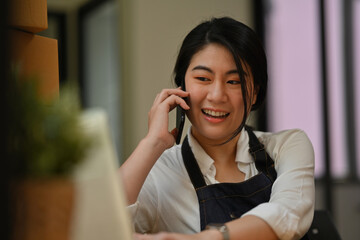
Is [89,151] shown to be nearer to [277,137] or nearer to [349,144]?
[277,137]

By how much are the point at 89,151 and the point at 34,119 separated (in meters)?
0.06

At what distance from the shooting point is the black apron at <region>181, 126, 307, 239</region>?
1.21 meters

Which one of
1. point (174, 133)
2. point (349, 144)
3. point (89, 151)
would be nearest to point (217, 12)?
point (349, 144)

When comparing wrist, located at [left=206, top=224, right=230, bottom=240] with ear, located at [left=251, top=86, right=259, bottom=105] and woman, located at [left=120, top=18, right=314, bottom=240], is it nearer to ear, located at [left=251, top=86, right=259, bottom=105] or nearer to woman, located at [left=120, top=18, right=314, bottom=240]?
woman, located at [left=120, top=18, right=314, bottom=240]

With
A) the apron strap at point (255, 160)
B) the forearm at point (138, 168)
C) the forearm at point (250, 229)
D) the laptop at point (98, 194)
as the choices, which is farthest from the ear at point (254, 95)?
the laptop at point (98, 194)

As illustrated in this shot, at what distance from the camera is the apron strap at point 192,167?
127 cm

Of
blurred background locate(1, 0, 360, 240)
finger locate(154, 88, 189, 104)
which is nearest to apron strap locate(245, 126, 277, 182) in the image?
finger locate(154, 88, 189, 104)

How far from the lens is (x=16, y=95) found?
43 centimetres

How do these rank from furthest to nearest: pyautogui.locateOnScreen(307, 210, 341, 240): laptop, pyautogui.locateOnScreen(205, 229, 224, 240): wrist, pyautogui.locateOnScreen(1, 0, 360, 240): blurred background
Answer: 1. pyautogui.locateOnScreen(1, 0, 360, 240): blurred background
2. pyautogui.locateOnScreen(307, 210, 341, 240): laptop
3. pyautogui.locateOnScreen(205, 229, 224, 240): wrist

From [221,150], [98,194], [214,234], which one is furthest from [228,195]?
[98,194]

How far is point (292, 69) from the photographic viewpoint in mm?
3621

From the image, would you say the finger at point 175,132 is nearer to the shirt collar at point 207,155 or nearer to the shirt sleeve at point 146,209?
the shirt collar at point 207,155

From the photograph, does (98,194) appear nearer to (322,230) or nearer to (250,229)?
(250,229)

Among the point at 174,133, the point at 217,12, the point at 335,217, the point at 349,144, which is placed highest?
the point at 217,12
